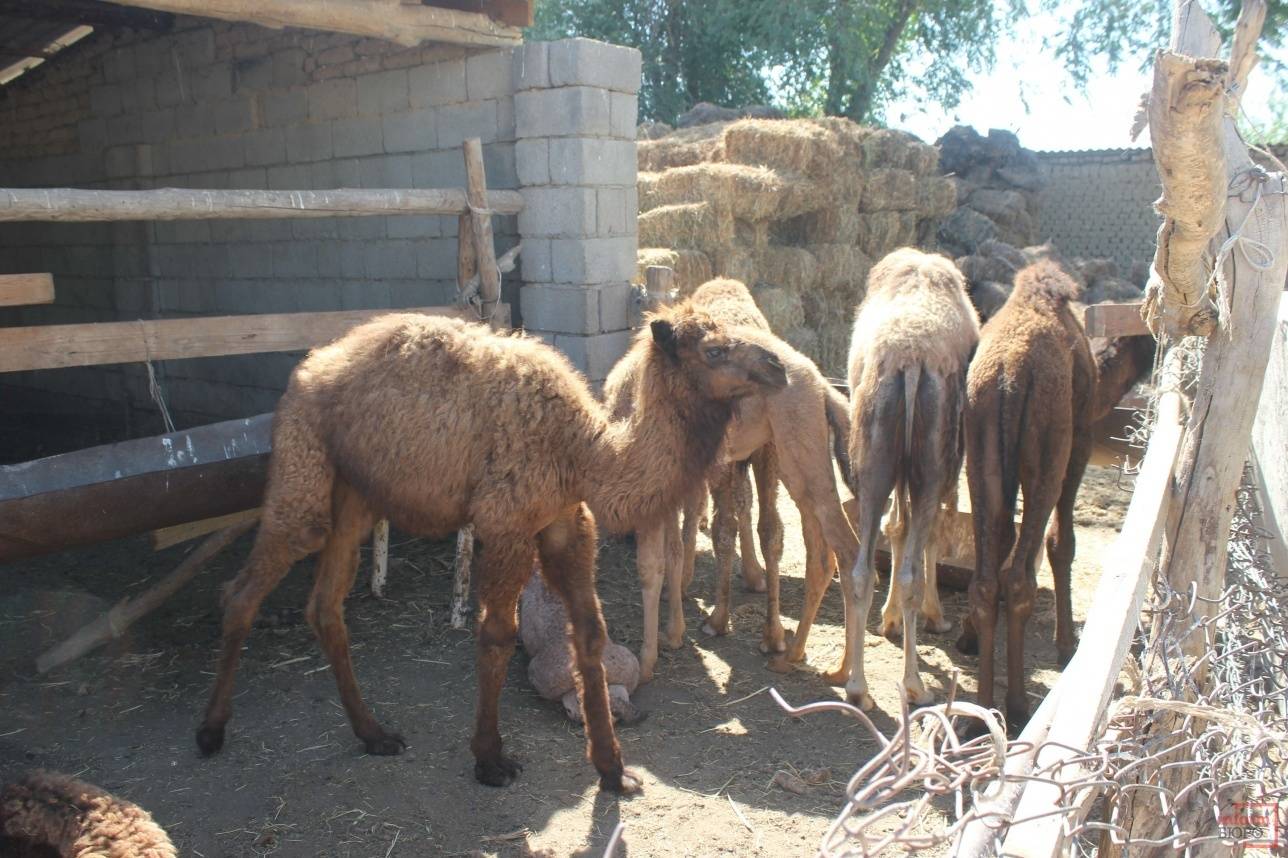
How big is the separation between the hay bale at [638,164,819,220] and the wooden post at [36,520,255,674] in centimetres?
685

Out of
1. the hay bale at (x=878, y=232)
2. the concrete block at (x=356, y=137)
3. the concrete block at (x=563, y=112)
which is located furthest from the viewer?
the hay bale at (x=878, y=232)

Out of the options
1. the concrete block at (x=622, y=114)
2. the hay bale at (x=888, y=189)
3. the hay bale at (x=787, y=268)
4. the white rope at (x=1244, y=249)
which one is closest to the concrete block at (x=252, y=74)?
the concrete block at (x=622, y=114)

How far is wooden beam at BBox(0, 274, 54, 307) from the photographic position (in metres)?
5.05

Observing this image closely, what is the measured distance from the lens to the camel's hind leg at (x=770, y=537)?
6.34m

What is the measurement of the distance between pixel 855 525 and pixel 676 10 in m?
20.4

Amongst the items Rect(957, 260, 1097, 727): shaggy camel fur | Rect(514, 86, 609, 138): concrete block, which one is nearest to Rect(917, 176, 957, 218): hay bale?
Rect(514, 86, 609, 138): concrete block

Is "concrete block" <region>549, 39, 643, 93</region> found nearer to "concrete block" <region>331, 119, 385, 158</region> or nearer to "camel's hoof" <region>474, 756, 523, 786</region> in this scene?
"concrete block" <region>331, 119, 385, 158</region>

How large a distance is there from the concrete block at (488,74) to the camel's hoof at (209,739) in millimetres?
4790

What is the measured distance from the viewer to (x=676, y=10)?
80.4 feet

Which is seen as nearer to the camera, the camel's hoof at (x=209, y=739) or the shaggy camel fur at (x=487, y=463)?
the shaggy camel fur at (x=487, y=463)

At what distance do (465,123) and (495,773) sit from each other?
4.98 metres

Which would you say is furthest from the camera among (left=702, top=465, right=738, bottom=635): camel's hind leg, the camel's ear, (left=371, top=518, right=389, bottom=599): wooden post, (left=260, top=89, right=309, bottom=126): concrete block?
(left=260, top=89, right=309, bottom=126): concrete block

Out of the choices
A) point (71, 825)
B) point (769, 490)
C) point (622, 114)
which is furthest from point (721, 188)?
point (71, 825)

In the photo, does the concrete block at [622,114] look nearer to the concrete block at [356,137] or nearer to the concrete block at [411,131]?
the concrete block at [411,131]
